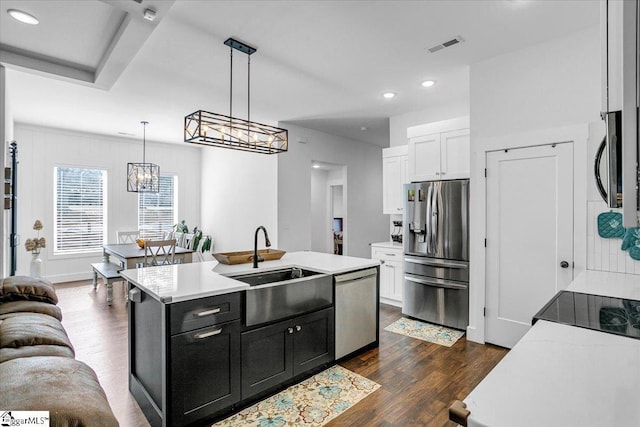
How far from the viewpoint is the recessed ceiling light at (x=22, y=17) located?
2466 mm

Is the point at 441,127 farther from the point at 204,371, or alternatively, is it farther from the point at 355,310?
the point at 204,371

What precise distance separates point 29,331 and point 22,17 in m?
2.39

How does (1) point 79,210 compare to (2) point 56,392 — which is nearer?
(2) point 56,392

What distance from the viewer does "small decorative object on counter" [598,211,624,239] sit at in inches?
102

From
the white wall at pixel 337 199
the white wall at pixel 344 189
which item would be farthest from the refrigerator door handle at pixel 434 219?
the white wall at pixel 337 199

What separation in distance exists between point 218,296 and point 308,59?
2437 millimetres

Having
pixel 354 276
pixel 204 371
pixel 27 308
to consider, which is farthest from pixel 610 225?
pixel 27 308

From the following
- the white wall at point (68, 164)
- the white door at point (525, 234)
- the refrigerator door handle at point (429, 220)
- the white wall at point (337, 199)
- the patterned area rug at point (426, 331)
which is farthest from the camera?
the white wall at point (337, 199)

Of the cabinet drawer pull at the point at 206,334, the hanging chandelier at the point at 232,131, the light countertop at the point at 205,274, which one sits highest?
the hanging chandelier at the point at 232,131

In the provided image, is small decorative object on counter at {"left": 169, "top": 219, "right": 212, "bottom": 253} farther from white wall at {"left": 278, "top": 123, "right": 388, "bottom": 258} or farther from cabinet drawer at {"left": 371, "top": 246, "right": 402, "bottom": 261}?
cabinet drawer at {"left": 371, "top": 246, "right": 402, "bottom": 261}

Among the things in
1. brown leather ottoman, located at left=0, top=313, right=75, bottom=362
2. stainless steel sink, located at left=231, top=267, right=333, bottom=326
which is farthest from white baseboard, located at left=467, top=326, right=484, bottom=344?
brown leather ottoman, located at left=0, top=313, right=75, bottom=362

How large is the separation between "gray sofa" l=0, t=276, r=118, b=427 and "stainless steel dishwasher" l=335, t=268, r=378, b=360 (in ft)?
6.11

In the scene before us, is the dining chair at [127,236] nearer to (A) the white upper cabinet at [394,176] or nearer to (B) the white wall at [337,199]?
(B) the white wall at [337,199]

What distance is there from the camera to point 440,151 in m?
4.02
